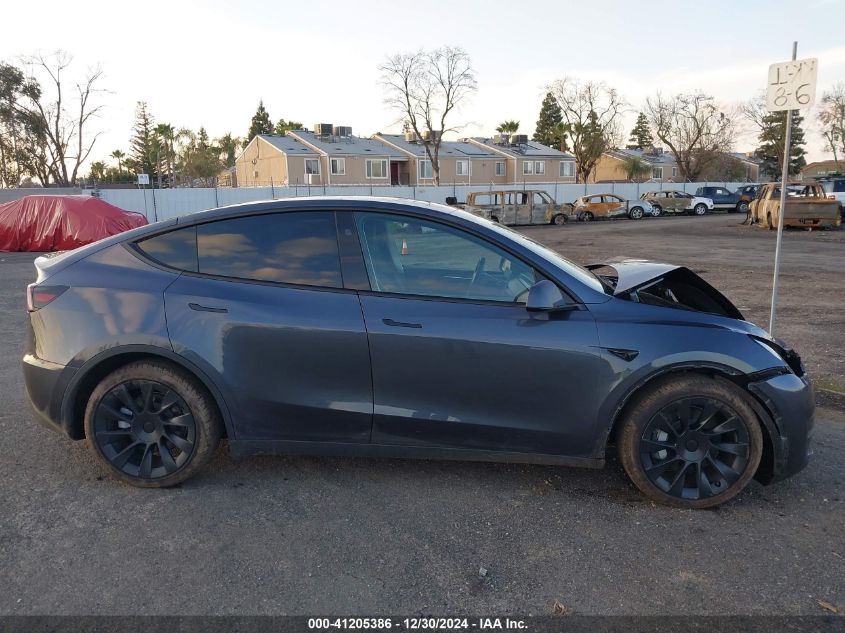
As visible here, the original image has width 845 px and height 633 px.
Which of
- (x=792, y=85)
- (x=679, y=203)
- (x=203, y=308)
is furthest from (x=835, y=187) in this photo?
(x=203, y=308)

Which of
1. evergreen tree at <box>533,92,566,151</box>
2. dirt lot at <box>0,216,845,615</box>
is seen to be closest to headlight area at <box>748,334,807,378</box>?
dirt lot at <box>0,216,845,615</box>

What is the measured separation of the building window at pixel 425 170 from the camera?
200ft

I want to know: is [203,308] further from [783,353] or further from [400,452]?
[783,353]

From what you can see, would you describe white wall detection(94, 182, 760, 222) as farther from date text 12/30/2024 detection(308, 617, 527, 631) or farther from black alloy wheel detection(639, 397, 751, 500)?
date text 12/30/2024 detection(308, 617, 527, 631)

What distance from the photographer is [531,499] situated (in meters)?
3.48

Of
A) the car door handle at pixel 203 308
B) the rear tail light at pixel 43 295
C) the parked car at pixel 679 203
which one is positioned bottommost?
the car door handle at pixel 203 308

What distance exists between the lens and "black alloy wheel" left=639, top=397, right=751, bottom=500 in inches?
129

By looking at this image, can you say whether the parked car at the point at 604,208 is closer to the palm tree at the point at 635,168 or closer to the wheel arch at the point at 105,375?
the wheel arch at the point at 105,375

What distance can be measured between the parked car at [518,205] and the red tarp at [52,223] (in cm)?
1699

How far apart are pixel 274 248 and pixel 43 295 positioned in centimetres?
135

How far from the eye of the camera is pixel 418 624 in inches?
98.0

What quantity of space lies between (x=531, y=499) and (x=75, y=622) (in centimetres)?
223

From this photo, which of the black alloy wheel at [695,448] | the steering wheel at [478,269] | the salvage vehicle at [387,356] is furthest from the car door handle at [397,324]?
the black alloy wheel at [695,448]

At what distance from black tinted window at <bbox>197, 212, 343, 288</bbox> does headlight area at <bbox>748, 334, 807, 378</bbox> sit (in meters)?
2.34
